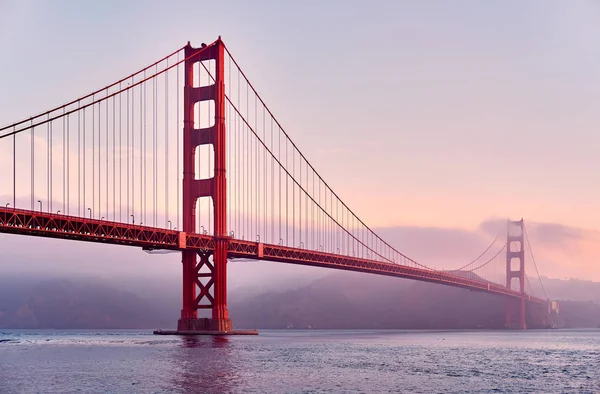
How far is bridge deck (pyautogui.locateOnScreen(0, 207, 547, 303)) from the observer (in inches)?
2581

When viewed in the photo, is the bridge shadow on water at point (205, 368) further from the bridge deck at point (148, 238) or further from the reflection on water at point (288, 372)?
the bridge deck at point (148, 238)

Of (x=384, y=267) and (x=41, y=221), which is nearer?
(x=41, y=221)

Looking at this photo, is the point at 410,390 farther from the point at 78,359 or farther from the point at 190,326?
the point at 190,326

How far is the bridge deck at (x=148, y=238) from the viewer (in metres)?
65.6

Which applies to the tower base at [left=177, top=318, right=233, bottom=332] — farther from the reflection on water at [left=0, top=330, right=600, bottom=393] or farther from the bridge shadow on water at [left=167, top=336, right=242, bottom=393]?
the reflection on water at [left=0, top=330, right=600, bottom=393]

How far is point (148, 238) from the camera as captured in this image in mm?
77125

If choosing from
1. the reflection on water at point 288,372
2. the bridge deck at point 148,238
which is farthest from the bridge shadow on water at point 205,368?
the bridge deck at point 148,238

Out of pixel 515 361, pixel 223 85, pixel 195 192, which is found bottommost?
pixel 515 361

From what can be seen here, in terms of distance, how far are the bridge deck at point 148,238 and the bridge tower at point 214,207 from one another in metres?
1.79

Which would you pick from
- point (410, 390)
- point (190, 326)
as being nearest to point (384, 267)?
point (190, 326)

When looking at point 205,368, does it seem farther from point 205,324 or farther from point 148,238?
point 205,324

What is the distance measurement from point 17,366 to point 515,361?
32.6m

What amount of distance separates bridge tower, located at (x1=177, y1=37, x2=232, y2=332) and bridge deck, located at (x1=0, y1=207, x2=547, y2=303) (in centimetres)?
179

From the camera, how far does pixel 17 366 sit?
54.0 meters
